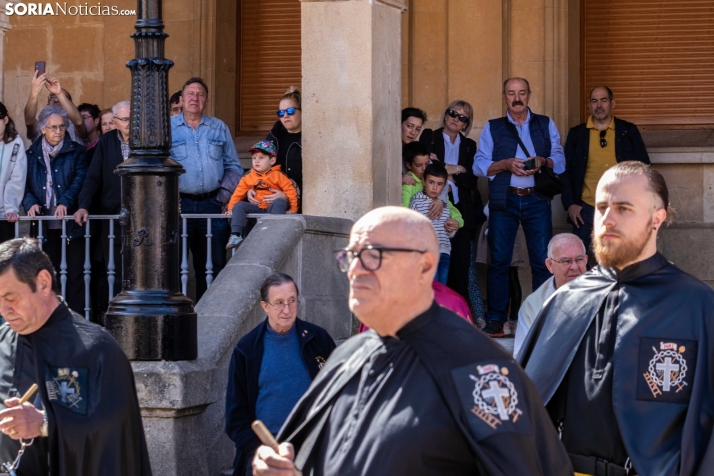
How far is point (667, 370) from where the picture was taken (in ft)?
16.7

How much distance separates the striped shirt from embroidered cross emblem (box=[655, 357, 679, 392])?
5622 mm

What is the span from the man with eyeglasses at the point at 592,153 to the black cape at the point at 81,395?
21.9ft

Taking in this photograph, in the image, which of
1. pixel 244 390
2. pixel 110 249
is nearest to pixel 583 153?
pixel 110 249

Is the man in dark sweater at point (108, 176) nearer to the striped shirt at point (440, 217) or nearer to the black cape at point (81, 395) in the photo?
the striped shirt at point (440, 217)

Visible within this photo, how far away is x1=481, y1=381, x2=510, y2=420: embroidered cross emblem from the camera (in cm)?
371

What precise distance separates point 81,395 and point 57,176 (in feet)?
16.8

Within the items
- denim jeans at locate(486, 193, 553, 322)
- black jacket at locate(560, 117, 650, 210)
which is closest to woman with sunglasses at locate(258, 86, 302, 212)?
denim jeans at locate(486, 193, 553, 322)

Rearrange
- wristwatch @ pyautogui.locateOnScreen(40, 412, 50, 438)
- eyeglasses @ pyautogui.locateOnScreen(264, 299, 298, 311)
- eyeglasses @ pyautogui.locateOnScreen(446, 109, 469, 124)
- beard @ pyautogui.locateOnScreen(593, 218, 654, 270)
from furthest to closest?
eyeglasses @ pyautogui.locateOnScreen(446, 109, 469, 124) → eyeglasses @ pyautogui.locateOnScreen(264, 299, 298, 311) → wristwatch @ pyautogui.locateOnScreen(40, 412, 50, 438) → beard @ pyautogui.locateOnScreen(593, 218, 654, 270)

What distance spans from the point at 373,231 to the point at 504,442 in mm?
724


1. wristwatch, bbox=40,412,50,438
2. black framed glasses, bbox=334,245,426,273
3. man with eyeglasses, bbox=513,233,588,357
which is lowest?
wristwatch, bbox=40,412,50,438

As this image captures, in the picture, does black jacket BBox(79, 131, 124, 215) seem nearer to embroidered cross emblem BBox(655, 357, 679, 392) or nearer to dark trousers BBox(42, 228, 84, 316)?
dark trousers BBox(42, 228, 84, 316)

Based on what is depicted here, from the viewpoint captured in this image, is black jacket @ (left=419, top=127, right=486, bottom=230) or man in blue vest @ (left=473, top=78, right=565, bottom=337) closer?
man in blue vest @ (left=473, top=78, right=565, bottom=337)

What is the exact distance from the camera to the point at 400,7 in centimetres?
1075

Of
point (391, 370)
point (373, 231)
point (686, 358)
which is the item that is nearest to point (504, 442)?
point (391, 370)
